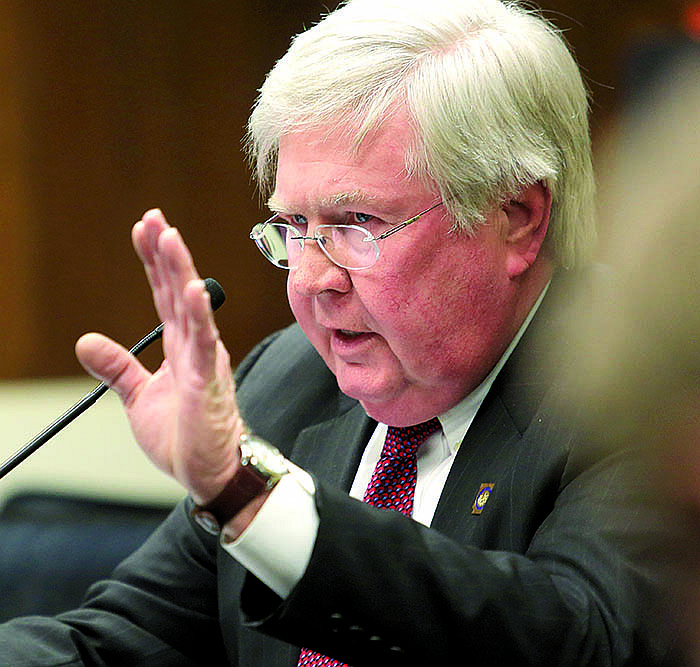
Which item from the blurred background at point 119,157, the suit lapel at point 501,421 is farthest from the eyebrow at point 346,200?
the blurred background at point 119,157

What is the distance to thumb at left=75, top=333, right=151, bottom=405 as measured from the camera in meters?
1.22

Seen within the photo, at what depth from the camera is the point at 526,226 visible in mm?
1628

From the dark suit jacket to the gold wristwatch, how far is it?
0.05m

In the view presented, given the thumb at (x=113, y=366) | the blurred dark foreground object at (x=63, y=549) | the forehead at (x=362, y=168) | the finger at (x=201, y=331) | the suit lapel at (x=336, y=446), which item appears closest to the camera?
the finger at (x=201, y=331)

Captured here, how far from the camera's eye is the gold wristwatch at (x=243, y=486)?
113cm

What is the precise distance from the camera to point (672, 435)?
63 centimetres

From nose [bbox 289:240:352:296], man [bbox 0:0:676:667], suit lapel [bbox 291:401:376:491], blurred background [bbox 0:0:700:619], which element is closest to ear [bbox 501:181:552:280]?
man [bbox 0:0:676:667]

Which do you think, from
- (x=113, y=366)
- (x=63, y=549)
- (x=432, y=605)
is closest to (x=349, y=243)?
(x=113, y=366)

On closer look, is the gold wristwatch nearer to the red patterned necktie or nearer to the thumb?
the thumb

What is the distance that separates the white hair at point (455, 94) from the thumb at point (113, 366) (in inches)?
19.1

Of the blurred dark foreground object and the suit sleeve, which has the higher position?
the suit sleeve

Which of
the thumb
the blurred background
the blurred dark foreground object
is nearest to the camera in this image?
the thumb

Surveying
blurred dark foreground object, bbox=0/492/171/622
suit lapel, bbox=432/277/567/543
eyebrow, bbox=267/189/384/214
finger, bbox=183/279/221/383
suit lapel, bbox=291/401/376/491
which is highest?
finger, bbox=183/279/221/383

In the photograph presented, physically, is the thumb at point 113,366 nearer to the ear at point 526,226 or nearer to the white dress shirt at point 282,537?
the white dress shirt at point 282,537
